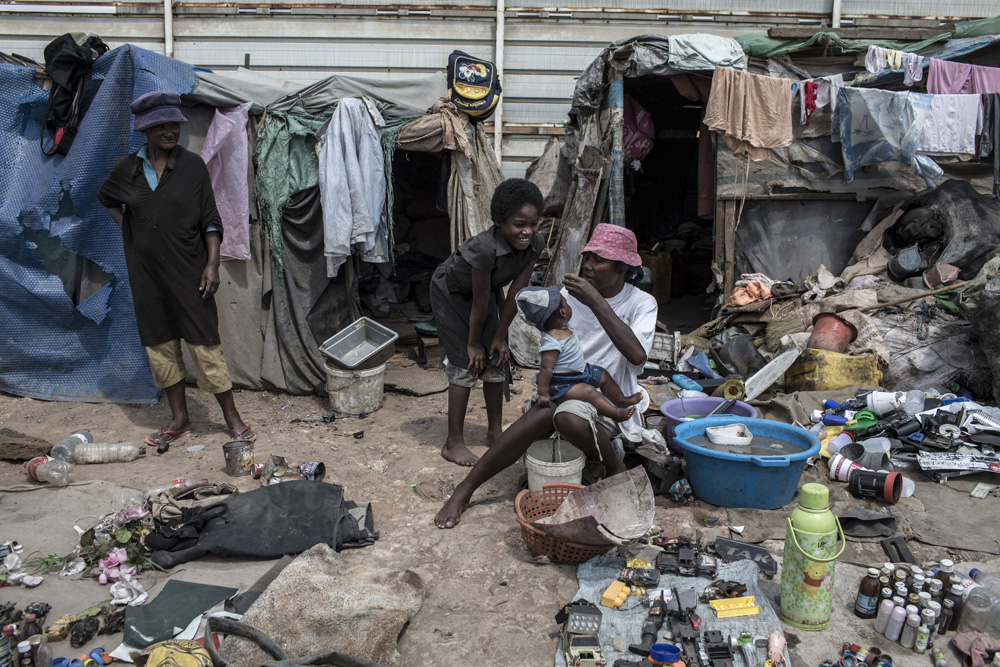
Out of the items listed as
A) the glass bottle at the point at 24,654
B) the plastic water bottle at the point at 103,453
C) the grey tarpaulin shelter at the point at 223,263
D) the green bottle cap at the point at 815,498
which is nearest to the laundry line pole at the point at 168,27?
the grey tarpaulin shelter at the point at 223,263

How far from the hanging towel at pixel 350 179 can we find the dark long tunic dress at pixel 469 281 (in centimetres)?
154

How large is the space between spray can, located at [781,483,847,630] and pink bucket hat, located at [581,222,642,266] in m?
1.41

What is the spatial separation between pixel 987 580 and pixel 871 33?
5987 millimetres

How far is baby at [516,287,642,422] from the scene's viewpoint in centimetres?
332

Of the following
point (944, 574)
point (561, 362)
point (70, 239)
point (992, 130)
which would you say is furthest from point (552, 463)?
point (992, 130)

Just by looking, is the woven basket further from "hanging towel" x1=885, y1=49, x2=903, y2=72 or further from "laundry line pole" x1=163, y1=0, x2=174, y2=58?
"laundry line pole" x1=163, y1=0, x2=174, y2=58

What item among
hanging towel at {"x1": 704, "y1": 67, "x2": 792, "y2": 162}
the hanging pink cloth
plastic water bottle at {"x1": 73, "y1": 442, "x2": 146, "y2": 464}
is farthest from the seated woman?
hanging towel at {"x1": 704, "y1": 67, "x2": 792, "y2": 162}

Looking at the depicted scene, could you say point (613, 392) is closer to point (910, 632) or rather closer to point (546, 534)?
point (546, 534)

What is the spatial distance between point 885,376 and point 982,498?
6.34 feet

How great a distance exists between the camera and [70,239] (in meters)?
5.09

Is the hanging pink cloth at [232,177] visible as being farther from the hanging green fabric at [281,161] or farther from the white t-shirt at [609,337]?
the white t-shirt at [609,337]

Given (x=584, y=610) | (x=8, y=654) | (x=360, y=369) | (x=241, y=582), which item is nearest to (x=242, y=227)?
(x=360, y=369)

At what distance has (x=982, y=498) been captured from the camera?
144 inches

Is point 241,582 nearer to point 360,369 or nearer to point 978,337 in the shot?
point 360,369
